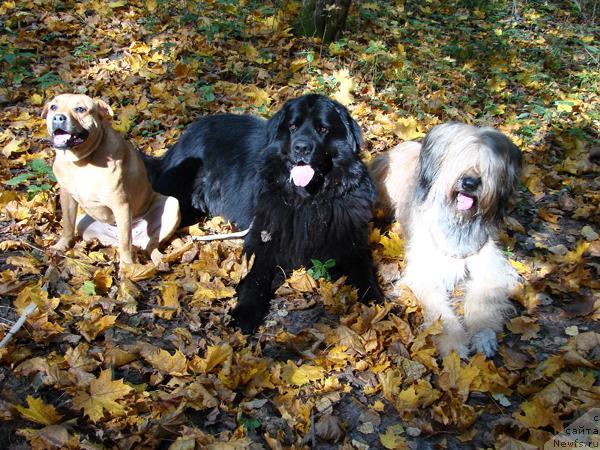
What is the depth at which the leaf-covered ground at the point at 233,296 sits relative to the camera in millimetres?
2646

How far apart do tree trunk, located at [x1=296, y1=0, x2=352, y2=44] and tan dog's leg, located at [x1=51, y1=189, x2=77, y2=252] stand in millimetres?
4943

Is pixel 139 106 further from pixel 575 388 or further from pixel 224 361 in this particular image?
pixel 575 388

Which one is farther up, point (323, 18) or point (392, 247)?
point (323, 18)

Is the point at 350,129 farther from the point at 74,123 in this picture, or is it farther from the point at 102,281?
the point at 102,281

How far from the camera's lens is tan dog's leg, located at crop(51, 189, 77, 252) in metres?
3.77

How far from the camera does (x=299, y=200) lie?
4031 mm

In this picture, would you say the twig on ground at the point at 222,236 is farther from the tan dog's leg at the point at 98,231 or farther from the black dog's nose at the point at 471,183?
the black dog's nose at the point at 471,183

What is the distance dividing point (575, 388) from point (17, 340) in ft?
10.6

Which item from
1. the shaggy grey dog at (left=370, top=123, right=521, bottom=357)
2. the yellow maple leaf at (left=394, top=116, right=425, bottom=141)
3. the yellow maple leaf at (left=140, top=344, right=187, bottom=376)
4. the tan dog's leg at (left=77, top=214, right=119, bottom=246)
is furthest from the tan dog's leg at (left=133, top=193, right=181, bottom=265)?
the yellow maple leaf at (left=394, top=116, right=425, bottom=141)

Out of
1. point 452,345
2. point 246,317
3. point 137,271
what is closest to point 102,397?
point 246,317

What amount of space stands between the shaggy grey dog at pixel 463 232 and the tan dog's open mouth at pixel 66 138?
8.38 ft

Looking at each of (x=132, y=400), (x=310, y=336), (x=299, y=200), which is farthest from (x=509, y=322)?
(x=132, y=400)

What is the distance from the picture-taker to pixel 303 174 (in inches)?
150

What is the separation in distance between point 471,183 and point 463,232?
0.43m
